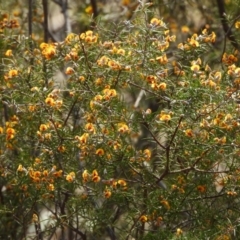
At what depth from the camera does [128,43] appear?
3.87 m

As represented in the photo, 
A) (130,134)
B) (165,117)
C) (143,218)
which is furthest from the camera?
(130,134)

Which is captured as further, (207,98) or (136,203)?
(136,203)

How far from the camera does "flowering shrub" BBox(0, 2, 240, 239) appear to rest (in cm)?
357

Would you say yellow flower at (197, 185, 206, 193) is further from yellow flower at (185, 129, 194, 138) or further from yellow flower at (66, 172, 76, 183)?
yellow flower at (66, 172, 76, 183)

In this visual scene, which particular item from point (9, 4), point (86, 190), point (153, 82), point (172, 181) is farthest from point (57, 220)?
point (9, 4)

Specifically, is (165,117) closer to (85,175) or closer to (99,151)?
(99,151)

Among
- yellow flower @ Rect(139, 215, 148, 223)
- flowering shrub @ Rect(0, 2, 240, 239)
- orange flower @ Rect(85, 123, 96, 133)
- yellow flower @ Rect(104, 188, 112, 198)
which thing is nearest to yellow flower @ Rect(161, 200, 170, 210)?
flowering shrub @ Rect(0, 2, 240, 239)

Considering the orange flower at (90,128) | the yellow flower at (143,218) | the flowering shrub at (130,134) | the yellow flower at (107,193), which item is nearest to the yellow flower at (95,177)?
the flowering shrub at (130,134)

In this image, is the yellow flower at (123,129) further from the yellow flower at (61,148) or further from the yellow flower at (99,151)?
the yellow flower at (61,148)

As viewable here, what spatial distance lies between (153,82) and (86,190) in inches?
27.8

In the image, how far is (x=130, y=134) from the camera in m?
3.90

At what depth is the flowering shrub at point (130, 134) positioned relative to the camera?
357cm

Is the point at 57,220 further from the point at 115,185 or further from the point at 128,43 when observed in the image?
the point at 128,43

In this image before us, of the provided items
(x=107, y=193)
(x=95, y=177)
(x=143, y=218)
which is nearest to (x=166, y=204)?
(x=143, y=218)
